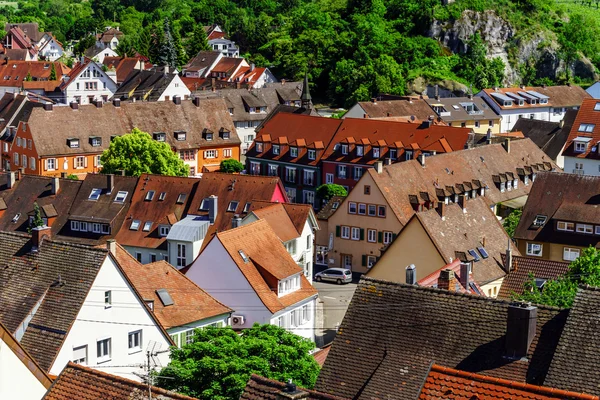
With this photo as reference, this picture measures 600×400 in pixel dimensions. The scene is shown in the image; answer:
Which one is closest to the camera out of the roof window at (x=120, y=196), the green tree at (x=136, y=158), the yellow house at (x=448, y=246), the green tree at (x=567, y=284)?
the green tree at (x=567, y=284)

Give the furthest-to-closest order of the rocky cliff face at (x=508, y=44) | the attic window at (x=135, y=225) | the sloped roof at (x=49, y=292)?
the rocky cliff face at (x=508, y=44) → the attic window at (x=135, y=225) → the sloped roof at (x=49, y=292)

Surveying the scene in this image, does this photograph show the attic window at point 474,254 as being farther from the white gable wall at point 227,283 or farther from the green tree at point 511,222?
the green tree at point 511,222

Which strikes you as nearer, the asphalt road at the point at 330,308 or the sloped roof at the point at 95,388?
the sloped roof at the point at 95,388

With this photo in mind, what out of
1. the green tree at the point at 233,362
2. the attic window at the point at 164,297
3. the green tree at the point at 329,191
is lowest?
the green tree at the point at 233,362

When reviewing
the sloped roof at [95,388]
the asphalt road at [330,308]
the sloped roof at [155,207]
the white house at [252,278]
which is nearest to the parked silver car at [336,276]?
the asphalt road at [330,308]

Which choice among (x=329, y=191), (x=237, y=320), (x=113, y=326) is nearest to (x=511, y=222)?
(x=329, y=191)

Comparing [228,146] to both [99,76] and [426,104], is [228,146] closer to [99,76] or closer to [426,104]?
[426,104]

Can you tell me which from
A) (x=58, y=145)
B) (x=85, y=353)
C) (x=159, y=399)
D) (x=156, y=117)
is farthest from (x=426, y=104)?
(x=159, y=399)
